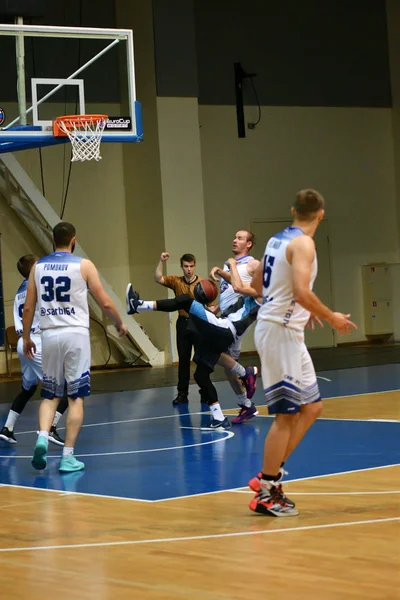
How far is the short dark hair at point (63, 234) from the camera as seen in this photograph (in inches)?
351

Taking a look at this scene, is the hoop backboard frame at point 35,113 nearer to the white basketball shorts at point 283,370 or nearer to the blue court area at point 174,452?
the blue court area at point 174,452

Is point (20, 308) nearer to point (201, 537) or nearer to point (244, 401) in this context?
point (244, 401)

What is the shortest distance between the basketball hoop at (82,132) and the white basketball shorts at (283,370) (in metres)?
7.24

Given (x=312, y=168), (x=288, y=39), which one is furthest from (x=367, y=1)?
(x=312, y=168)

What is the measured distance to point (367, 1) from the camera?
2533 cm

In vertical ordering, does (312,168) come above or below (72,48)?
below

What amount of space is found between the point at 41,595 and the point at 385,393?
9.59 m

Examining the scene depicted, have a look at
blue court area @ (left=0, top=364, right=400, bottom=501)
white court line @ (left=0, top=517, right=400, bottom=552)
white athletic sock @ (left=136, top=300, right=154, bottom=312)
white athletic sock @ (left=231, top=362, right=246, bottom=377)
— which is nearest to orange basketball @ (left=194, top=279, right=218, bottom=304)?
white athletic sock @ (left=231, top=362, right=246, bottom=377)

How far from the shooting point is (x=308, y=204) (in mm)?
6707

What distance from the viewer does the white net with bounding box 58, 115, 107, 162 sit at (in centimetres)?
1354

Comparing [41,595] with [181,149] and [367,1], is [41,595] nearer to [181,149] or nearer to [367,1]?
[181,149]

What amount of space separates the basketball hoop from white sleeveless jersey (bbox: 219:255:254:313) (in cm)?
278

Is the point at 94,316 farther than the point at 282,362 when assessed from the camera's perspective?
Yes

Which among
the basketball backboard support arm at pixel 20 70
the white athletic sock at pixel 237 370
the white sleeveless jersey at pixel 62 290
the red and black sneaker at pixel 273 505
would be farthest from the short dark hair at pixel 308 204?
the basketball backboard support arm at pixel 20 70
